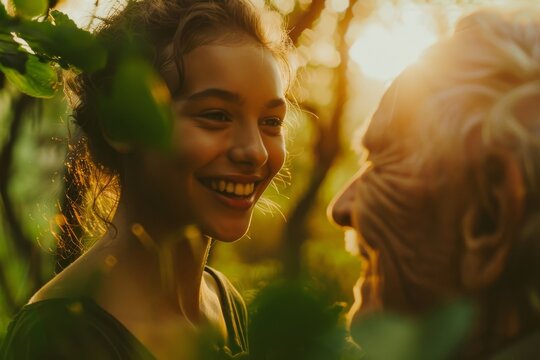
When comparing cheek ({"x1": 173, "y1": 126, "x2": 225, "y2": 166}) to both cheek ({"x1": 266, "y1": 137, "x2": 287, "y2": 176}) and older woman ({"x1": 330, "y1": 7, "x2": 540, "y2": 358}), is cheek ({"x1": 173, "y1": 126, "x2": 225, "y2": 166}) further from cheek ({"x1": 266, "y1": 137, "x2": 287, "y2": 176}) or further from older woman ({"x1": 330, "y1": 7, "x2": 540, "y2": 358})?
older woman ({"x1": 330, "y1": 7, "x2": 540, "y2": 358})

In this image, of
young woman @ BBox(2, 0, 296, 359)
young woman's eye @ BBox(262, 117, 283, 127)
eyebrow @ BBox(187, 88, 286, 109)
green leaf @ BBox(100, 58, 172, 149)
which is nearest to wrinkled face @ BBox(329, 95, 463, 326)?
green leaf @ BBox(100, 58, 172, 149)

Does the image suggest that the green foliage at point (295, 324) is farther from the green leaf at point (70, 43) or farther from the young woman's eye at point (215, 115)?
the young woman's eye at point (215, 115)

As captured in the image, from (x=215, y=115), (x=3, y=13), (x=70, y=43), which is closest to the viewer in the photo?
(x=70, y=43)

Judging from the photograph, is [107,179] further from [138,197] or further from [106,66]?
[106,66]

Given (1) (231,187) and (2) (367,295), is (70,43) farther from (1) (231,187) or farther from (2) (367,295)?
(1) (231,187)

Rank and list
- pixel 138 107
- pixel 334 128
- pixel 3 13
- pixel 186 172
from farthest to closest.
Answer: pixel 334 128, pixel 186 172, pixel 3 13, pixel 138 107

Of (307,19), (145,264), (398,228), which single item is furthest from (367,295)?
(307,19)

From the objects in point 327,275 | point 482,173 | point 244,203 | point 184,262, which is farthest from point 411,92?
point 184,262

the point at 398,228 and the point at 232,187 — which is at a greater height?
the point at 398,228

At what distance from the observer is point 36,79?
566 mm

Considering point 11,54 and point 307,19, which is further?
point 307,19

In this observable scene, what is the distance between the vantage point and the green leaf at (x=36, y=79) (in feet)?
1.84

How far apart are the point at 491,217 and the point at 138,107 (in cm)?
47

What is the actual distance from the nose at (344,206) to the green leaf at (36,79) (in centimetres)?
36
